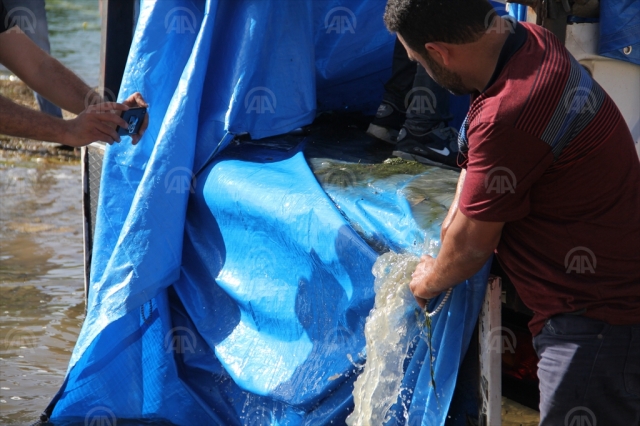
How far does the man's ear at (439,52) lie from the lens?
1.90 metres

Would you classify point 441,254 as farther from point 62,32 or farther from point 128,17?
point 62,32

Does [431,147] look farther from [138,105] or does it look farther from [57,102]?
[57,102]

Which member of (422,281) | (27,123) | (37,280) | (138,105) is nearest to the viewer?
(422,281)

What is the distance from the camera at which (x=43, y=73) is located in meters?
3.17

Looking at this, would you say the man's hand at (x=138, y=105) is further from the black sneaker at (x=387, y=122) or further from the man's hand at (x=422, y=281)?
the man's hand at (x=422, y=281)

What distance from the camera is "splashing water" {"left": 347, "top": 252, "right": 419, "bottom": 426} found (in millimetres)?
2311

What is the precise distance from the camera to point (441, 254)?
2029 mm

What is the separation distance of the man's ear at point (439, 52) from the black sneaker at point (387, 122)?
169cm

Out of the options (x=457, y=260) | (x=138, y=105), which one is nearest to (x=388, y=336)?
(x=457, y=260)

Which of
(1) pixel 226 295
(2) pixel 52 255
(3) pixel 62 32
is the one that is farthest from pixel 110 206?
(3) pixel 62 32

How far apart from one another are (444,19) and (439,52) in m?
0.09

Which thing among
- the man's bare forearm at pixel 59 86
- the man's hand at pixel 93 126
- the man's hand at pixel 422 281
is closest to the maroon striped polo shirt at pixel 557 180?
the man's hand at pixel 422 281

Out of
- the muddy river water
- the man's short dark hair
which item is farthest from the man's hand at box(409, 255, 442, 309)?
the muddy river water

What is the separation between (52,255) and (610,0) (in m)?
3.94
